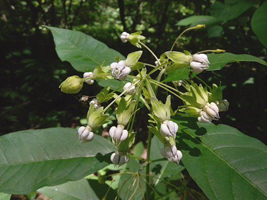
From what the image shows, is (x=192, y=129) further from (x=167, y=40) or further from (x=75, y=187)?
(x=167, y=40)

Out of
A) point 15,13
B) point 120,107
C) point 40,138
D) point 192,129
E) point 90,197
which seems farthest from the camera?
point 15,13

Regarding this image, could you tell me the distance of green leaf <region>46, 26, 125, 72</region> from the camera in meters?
1.30

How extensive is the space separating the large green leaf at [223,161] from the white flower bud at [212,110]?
108 mm

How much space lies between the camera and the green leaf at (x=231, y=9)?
1.77 meters

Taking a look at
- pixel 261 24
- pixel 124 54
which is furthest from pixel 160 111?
pixel 124 54

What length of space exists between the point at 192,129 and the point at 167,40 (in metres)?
4.48

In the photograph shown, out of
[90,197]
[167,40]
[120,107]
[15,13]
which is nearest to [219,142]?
[120,107]

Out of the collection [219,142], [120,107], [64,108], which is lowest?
[64,108]

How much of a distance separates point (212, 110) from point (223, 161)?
18 centimetres

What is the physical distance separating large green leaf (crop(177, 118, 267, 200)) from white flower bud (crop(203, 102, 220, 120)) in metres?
0.11

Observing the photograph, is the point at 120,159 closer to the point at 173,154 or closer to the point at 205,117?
the point at 173,154

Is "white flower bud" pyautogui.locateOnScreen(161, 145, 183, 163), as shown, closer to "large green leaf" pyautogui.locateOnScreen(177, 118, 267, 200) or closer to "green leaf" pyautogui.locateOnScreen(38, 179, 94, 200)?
"large green leaf" pyautogui.locateOnScreen(177, 118, 267, 200)

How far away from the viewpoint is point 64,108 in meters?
3.76

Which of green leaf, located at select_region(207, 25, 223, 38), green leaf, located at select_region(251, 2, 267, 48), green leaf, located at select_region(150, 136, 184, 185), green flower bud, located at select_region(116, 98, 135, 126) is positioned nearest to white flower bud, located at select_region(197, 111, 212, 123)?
green flower bud, located at select_region(116, 98, 135, 126)
